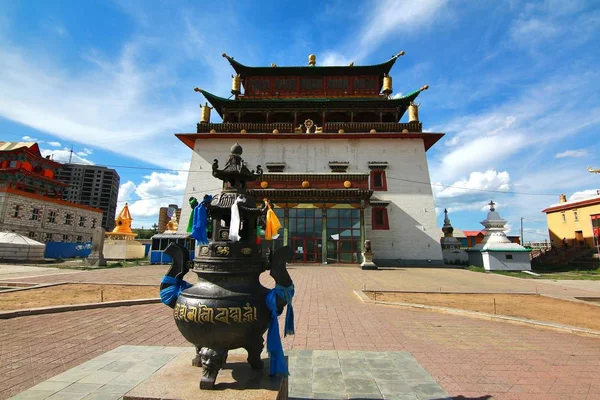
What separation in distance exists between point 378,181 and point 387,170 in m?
1.41

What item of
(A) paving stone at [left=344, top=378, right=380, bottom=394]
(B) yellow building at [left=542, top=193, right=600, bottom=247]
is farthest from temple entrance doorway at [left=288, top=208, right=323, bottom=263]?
Result: (B) yellow building at [left=542, top=193, right=600, bottom=247]

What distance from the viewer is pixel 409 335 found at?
222 inches

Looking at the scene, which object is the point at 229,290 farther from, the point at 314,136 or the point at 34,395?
the point at 314,136

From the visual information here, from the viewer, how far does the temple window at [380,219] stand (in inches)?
996

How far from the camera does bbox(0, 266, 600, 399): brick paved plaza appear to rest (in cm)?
366

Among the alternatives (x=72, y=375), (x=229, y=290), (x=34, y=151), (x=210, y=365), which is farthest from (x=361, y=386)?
(x=34, y=151)

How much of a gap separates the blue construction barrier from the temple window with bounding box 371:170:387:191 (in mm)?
31528

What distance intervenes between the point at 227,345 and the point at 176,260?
113 centimetres

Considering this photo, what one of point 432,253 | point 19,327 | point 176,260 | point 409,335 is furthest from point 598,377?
point 432,253

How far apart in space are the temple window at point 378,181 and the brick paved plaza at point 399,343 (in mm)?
19879

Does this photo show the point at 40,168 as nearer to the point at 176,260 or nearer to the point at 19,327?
the point at 19,327

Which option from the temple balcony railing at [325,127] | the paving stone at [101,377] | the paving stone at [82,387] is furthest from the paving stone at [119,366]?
the temple balcony railing at [325,127]

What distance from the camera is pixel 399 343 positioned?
16.9ft

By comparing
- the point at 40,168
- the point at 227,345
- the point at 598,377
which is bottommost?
the point at 598,377
